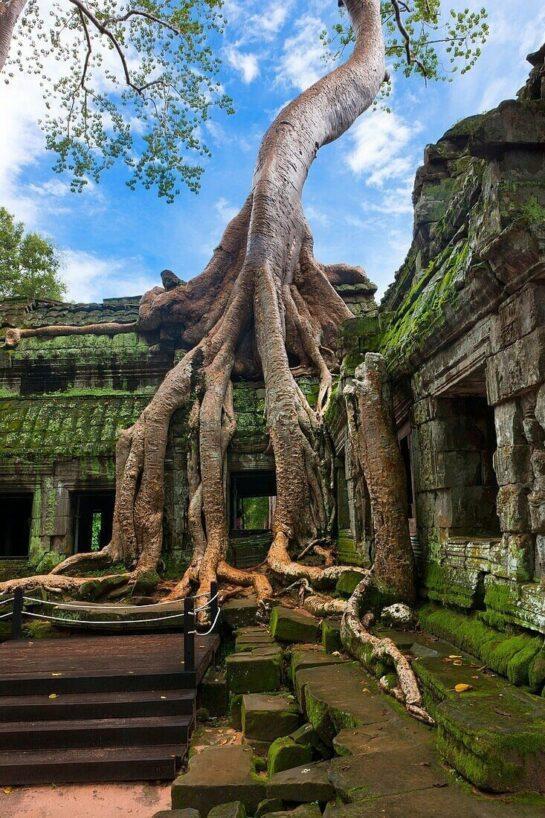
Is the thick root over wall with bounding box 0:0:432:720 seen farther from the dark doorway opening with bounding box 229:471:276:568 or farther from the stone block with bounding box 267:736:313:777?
the stone block with bounding box 267:736:313:777

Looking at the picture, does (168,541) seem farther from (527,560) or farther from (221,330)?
(527,560)

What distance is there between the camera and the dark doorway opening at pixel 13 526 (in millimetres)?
12250

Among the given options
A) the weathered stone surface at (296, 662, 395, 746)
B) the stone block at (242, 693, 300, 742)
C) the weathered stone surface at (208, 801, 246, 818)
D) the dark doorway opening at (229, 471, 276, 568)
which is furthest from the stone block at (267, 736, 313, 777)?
the dark doorway opening at (229, 471, 276, 568)

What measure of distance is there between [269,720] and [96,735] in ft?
3.79

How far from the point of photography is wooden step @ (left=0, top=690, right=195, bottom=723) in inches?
153

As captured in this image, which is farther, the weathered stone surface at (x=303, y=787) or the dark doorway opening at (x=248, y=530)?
the dark doorway opening at (x=248, y=530)

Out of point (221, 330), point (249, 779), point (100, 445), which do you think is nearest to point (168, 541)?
point (100, 445)

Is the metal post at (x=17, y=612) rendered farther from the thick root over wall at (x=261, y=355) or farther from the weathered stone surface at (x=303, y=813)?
the weathered stone surface at (x=303, y=813)

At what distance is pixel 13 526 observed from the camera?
12617 millimetres

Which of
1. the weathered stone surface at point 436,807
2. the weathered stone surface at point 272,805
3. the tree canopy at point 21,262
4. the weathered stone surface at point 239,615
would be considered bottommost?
the weathered stone surface at point 272,805

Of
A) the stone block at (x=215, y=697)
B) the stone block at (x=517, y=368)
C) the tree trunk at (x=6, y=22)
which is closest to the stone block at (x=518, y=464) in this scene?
the stone block at (x=517, y=368)

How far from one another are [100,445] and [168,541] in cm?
194

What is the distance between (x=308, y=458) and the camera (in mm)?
7828

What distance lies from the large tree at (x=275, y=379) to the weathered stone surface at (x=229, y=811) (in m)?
1.85
